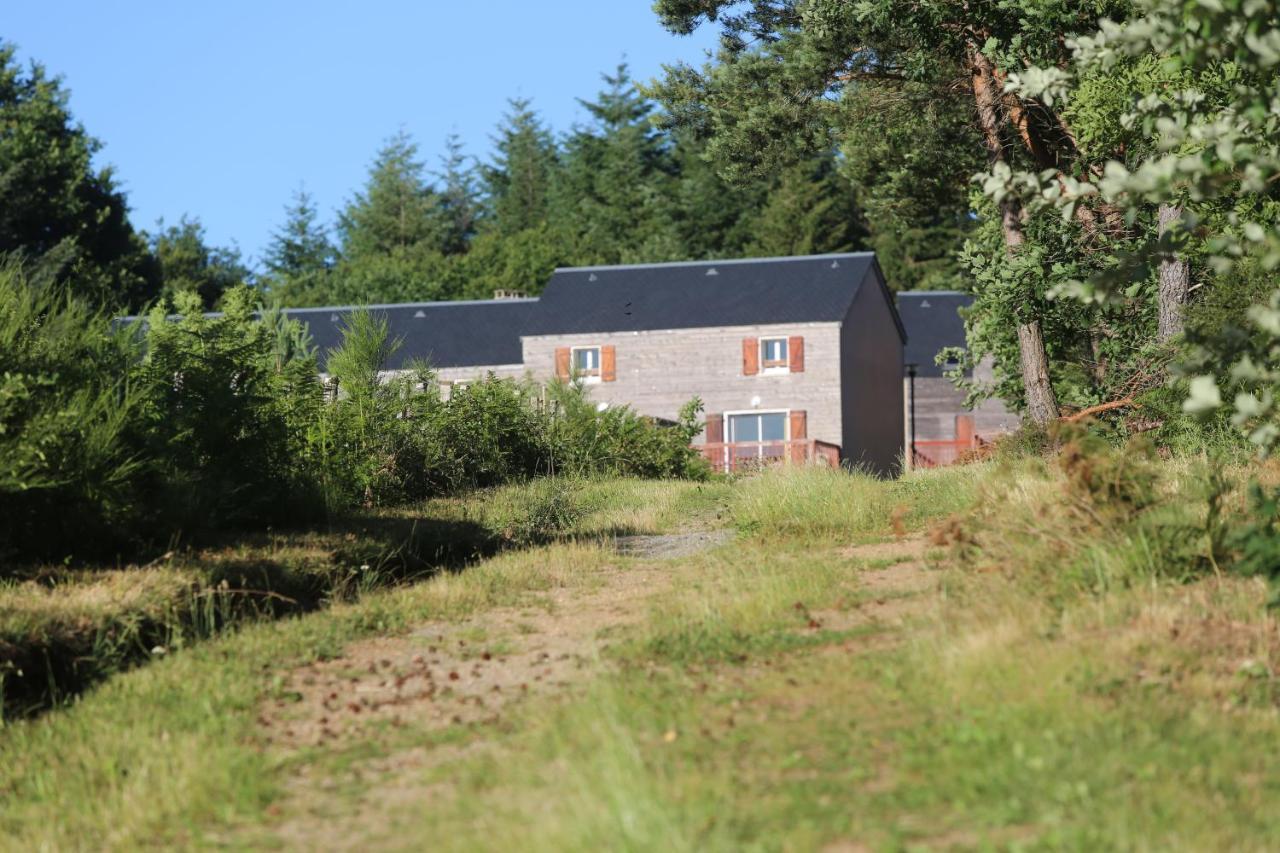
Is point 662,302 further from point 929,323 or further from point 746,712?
point 746,712

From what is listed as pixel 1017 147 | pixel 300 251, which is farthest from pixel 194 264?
pixel 1017 147

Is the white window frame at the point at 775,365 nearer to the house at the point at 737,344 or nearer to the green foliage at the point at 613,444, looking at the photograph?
the house at the point at 737,344

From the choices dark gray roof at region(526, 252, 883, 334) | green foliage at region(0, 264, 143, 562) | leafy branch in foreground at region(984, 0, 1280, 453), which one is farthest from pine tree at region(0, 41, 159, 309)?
leafy branch in foreground at region(984, 0, 1280, 453)

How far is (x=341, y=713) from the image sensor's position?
24.9 ft

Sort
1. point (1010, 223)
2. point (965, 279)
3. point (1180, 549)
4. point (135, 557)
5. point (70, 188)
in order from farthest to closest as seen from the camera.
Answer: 1. point (70, 188)
2. point (965, 279)
3. point (1010, 223)
4. point (135, 557)
5. point (1180, 549)

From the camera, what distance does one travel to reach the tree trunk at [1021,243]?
19.9 m

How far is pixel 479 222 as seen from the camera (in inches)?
3287

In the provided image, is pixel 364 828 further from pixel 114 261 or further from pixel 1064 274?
pixel 114 261

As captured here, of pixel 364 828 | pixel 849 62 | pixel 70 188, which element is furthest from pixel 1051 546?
pixel 70 188

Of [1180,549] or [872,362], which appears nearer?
[1180,549]

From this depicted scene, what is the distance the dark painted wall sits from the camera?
43.6 meters

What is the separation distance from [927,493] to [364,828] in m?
10.7

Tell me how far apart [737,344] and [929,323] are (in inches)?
553

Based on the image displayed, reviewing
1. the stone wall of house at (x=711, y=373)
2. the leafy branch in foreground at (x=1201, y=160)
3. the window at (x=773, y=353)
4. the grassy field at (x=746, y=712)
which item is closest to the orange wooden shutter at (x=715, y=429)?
the stone wall of house at (x=711, y=373)
